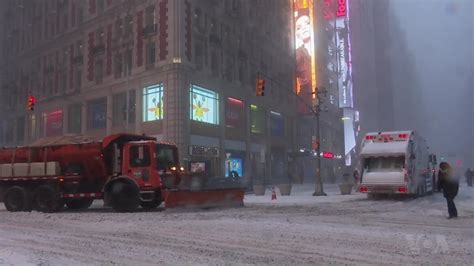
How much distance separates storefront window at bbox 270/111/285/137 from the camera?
172 feet

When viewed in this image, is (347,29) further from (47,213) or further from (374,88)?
(47,213)

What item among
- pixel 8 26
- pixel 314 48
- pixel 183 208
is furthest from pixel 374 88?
pixel 183 208

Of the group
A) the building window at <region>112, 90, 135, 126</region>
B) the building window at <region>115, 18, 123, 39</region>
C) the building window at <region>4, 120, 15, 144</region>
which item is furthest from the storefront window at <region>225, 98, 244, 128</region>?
the building window at <region>4, 120, 15, 144</region>

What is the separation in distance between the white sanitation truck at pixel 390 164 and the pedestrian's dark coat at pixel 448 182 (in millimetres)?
6807

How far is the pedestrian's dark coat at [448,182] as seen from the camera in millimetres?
13547

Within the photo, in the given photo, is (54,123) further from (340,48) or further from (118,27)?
(340,48)

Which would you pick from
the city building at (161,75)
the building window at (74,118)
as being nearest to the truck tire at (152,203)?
the city building at (161,75)

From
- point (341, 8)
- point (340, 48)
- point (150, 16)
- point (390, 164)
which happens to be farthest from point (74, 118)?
point (341, 8)

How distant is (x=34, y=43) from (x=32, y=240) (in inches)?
1869

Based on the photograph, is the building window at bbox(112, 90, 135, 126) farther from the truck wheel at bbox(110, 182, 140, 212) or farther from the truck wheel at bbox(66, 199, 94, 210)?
the truck wheel at bbox(110, 182, 140, 212)

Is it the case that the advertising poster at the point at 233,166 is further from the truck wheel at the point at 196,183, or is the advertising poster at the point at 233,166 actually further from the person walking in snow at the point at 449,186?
the person walking in snow at the point at 449,186

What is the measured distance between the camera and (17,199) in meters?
17.6

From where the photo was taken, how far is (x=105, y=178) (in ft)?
55.5

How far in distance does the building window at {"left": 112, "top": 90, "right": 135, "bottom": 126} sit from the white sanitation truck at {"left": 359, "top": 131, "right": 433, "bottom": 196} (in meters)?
22.4
